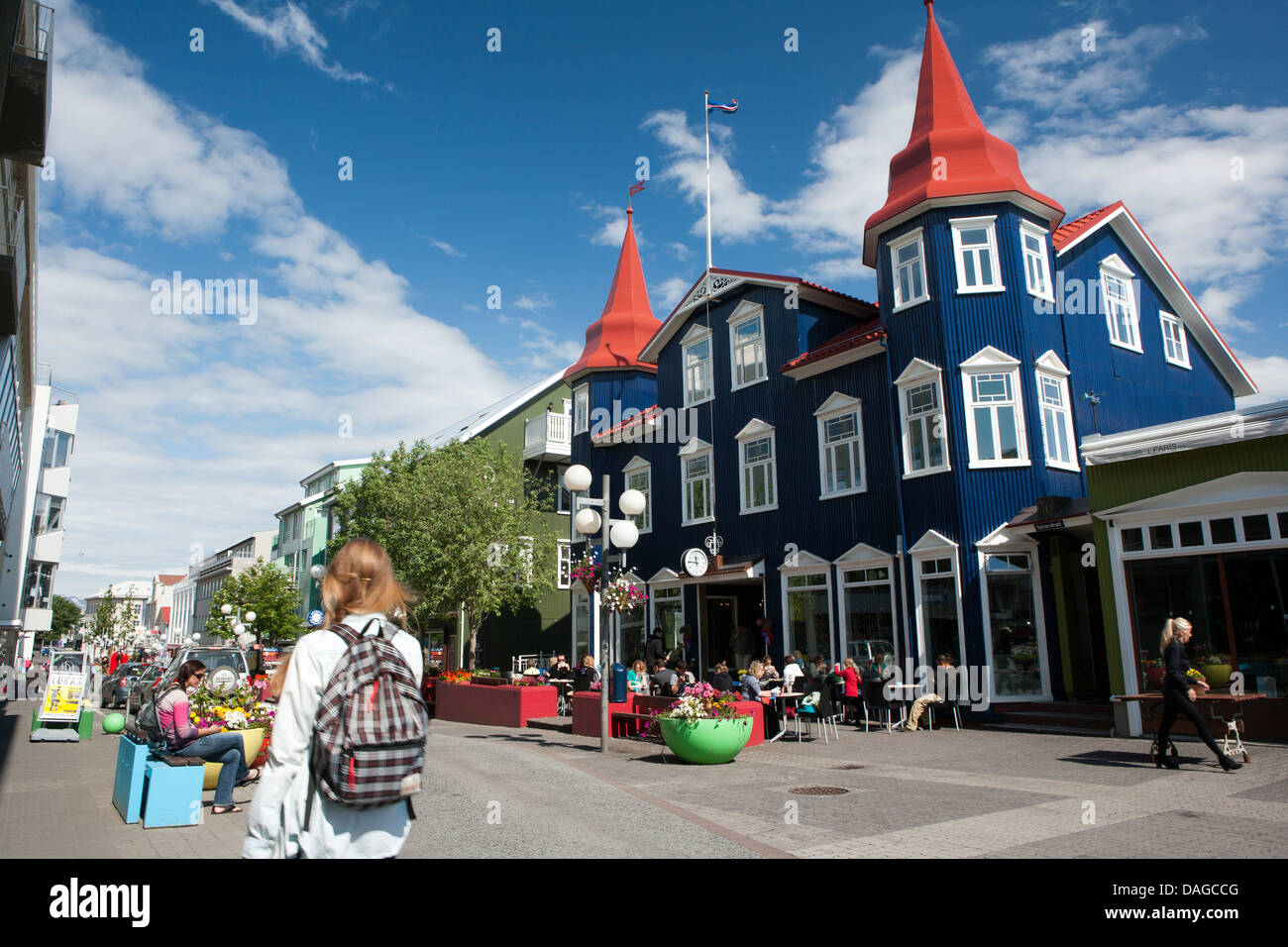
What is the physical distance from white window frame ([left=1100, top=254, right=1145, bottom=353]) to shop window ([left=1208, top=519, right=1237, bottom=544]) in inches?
323

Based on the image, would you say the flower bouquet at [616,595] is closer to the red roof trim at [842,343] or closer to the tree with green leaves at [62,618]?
the red roof trim at [842,343]

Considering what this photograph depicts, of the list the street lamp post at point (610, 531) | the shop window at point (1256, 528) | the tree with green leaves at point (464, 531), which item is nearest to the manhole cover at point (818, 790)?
the street lamp post at point (610, 531)

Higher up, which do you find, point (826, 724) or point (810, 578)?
point (810, 578)

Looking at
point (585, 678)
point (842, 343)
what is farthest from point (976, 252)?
point (585, 678)

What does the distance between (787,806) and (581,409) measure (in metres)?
22.5

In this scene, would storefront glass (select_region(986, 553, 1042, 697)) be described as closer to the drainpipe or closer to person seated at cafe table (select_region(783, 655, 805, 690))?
the drainpipe

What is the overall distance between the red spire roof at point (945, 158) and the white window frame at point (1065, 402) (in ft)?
11.7

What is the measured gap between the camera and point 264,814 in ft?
9.62

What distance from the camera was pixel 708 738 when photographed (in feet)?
40.1

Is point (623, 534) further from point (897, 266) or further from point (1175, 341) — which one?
point (1175, 341)

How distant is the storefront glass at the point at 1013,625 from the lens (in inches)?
663

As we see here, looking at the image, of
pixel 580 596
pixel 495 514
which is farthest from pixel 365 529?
pixel 580 596
